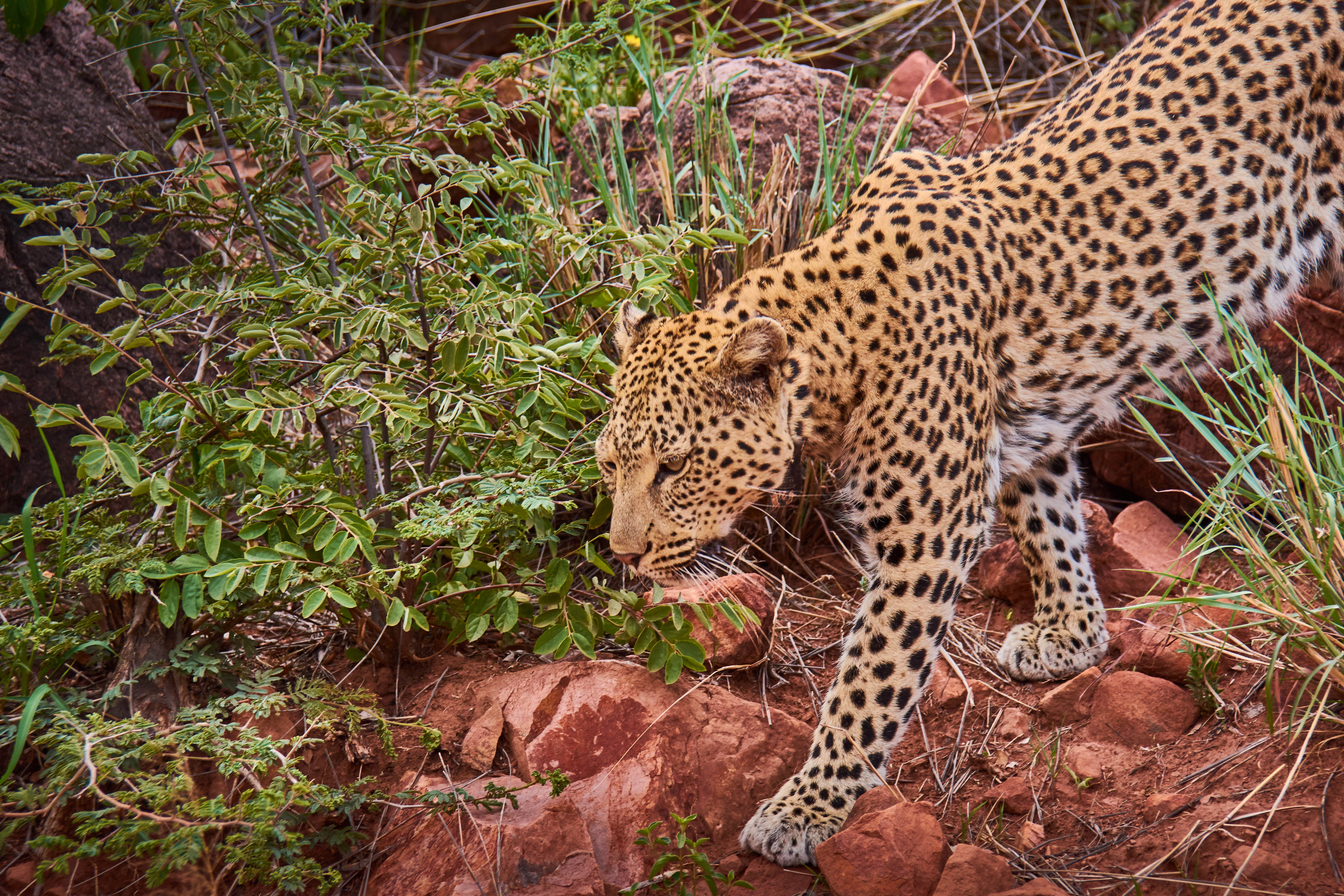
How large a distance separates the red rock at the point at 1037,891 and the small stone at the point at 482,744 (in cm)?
188

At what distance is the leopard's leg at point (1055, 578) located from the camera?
4.94 meters

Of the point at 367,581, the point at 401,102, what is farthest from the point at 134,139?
the point at 367,581

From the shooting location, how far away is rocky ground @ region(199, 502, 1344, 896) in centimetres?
344

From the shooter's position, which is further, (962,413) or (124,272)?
(124,272)

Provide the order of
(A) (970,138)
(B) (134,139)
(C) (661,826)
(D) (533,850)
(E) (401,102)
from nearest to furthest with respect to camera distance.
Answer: (D) (533,850) < (C) (661,826) < (E) (401,102) < (B) (134,139) < (A) (970,138)

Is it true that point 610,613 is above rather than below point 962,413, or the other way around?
below

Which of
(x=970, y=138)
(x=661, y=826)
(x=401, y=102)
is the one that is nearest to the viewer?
(x=661, y=826)

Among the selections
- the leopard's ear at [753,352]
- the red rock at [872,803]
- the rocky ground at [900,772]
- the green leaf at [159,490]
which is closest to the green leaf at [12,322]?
the green leaf at [159,490]

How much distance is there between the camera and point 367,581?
3.82 meters

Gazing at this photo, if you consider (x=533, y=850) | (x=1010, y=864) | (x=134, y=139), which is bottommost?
(x=1010, y=864)

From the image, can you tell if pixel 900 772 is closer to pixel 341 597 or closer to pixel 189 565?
pixel 341 597

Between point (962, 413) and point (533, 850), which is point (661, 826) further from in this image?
point (962, 413)

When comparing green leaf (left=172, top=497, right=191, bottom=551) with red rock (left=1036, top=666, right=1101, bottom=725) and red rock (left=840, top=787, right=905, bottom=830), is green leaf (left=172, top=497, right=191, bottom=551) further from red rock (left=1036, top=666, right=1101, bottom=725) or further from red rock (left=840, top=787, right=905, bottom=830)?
red rock (left=1036, top=666, right=1101, bottom=725)

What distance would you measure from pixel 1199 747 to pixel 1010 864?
0.95m
